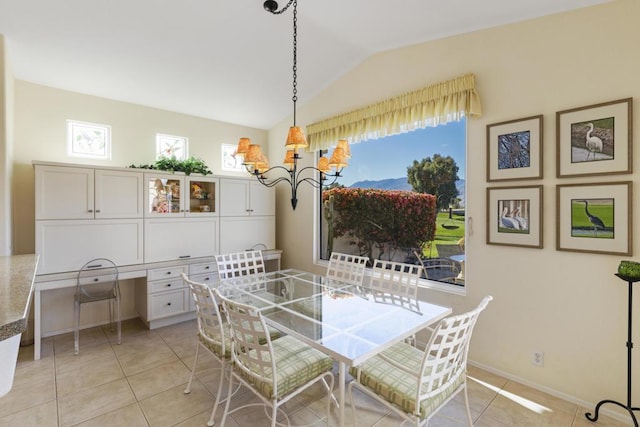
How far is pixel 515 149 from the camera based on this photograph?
254 centimetres

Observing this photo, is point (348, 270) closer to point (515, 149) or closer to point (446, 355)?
point (446, 355)

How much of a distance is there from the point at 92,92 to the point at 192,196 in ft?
5.16

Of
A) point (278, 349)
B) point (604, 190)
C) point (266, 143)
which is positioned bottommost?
point (278, 349)

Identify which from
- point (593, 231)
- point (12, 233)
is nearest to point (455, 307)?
point (593, 231)

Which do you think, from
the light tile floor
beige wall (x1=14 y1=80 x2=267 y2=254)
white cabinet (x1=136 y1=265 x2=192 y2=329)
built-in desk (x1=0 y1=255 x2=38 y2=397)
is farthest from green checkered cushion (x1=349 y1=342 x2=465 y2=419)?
beige wall (x1=14 y1=80 x2=267 y2=254)

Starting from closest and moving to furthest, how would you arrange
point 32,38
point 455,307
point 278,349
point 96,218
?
point 278,349 < point 32,38 < point 455,307 < point 96,218

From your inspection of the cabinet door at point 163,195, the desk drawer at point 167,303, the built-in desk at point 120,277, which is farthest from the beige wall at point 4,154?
the desk drawer at point 167,303

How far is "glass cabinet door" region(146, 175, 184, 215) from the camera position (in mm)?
3619

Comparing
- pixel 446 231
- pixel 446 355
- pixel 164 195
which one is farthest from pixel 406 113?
pixel 164 195

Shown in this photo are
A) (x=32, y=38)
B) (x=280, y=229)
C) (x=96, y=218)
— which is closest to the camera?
(x=32, y=38)

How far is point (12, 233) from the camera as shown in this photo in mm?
3094

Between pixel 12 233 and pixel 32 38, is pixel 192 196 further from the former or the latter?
pixel 32 38

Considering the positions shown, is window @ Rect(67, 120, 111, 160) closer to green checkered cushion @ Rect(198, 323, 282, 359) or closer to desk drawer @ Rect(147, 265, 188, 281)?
A: desk drawer @ Rect(147, 265, 188, 281)

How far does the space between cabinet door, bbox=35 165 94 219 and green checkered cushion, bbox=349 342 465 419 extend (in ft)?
10.2
